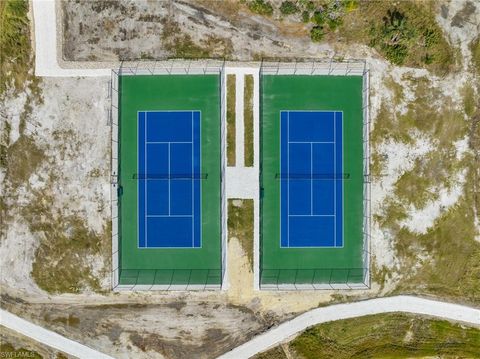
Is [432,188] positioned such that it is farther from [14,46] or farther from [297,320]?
[14,46]

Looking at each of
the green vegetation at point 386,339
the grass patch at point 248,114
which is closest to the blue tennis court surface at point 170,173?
the grass patch at point 248,114

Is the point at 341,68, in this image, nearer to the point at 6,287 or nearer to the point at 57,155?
the point at 57,155

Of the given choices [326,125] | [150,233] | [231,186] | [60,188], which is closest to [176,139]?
[231,186]

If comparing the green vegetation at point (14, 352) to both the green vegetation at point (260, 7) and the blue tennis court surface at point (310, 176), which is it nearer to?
the blue tennis court surface at point (310, 176)

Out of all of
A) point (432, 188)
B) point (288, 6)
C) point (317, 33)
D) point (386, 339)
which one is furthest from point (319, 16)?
point (386, 339)

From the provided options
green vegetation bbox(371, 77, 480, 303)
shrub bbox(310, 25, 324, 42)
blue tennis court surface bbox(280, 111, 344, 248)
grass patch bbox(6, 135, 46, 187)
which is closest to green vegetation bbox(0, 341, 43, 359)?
grass patch bbox(6, 135, 46, 187)

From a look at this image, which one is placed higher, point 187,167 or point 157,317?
point 187,167
